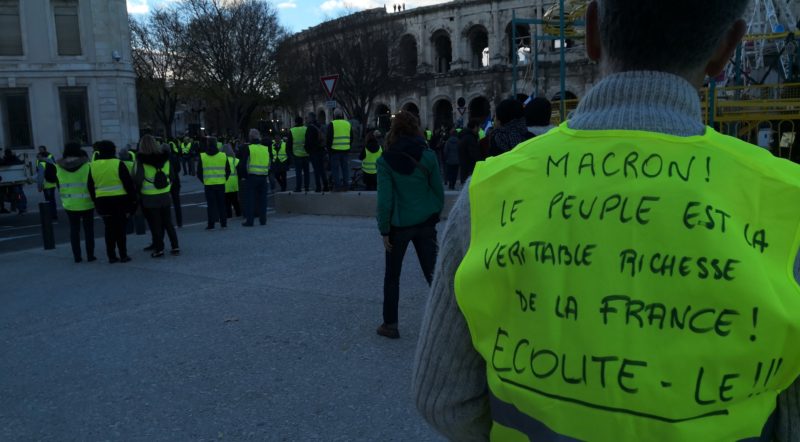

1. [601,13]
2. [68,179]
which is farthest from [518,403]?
[68,179]

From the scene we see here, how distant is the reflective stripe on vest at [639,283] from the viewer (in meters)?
1.15

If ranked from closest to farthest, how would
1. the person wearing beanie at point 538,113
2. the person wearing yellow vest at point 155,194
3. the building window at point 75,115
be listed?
the person wearing beanie at point 538,113, the person wearing yellow vest at point 155,194, the building window at point 75,115

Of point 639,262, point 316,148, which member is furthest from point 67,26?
point 639,262

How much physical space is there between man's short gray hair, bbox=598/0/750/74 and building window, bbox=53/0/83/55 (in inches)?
1376

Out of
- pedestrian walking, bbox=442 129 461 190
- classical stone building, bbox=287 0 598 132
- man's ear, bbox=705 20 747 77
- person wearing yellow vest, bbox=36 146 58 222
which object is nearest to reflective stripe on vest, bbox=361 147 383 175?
pedestrian walking, bbox=442 129 461 190

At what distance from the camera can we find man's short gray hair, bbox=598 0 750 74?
125cm

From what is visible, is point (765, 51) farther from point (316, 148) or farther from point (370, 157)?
point (316, 148)

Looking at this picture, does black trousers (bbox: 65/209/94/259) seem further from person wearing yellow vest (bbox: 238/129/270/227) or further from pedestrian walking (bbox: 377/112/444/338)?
pedestrian walking (bbox: 377/112/444/338)

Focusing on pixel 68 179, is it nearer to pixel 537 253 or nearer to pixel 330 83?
pixel 330 83

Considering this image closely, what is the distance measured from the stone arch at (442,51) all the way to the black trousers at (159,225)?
5831cm

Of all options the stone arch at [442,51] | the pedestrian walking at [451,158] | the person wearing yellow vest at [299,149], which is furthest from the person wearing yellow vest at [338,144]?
the stone arch at [442,51]

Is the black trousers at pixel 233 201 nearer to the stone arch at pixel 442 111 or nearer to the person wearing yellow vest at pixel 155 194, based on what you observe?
the person wearing yellow vest at pixel 155 194

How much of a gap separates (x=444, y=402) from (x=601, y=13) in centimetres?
87

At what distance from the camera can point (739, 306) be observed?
3.73ft
